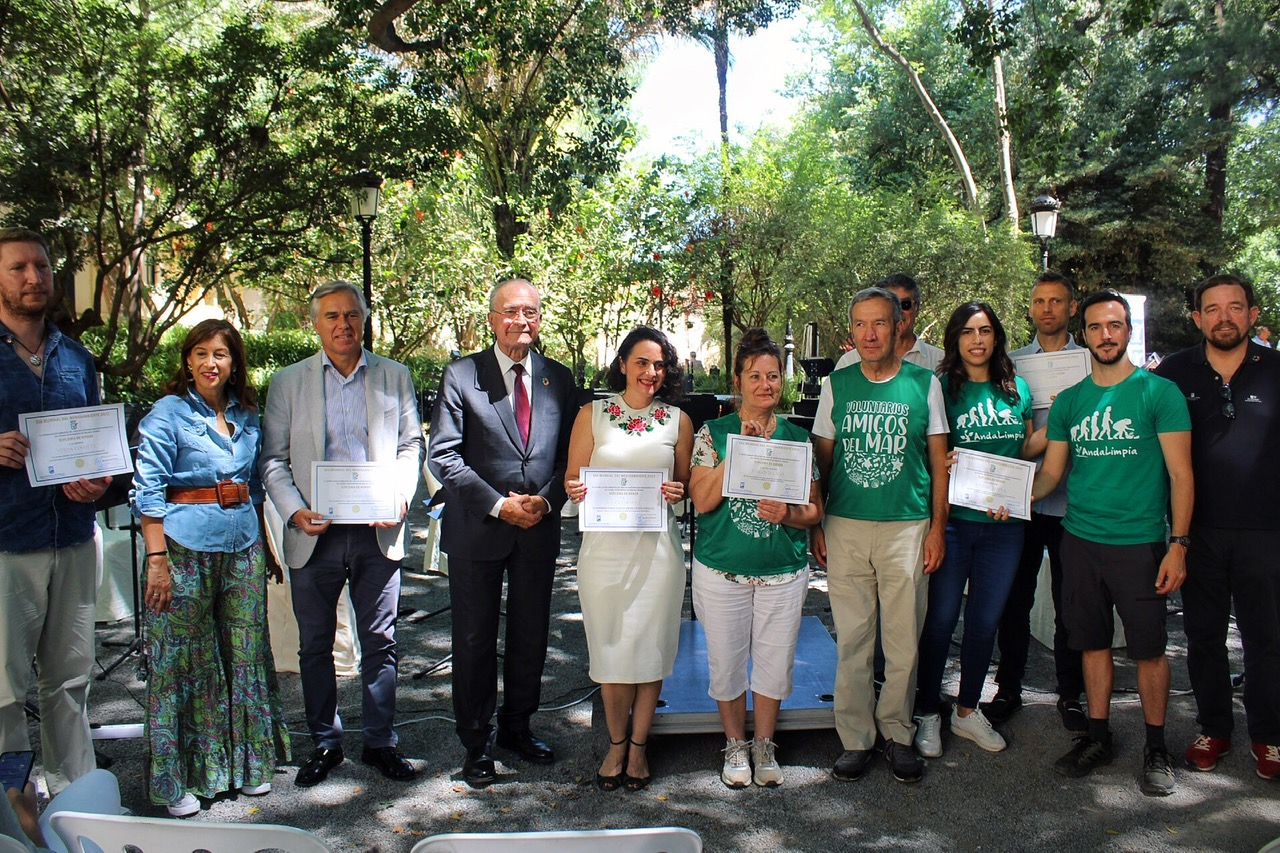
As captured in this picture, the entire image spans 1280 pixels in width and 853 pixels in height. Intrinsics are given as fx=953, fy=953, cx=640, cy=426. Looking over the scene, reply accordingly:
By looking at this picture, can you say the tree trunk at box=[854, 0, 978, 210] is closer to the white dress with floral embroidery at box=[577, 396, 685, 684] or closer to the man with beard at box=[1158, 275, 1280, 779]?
the man with beard at box=[1158, 275, 1280, 779]

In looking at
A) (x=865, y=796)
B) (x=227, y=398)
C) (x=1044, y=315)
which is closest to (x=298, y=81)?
(x=227, y=398)

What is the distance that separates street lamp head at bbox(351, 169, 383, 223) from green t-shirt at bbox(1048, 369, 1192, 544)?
9949 millimetres

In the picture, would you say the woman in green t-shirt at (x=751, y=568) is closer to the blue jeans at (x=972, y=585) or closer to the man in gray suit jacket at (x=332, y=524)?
the blue jeans at (x=972, y=585)

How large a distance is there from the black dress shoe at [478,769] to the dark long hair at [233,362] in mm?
1737

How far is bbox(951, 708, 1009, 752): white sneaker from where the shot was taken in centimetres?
427

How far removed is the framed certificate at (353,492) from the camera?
3820 millimetres

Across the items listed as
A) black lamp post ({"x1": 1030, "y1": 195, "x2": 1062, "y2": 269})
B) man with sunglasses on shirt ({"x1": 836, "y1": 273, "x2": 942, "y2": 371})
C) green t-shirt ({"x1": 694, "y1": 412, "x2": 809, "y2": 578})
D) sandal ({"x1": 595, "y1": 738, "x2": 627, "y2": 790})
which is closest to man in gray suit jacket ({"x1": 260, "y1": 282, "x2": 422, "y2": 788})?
sandal ({"x1": 595, "y1": 738, "x2": 627, "y2": 790})

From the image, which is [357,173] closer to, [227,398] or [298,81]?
[298,81]

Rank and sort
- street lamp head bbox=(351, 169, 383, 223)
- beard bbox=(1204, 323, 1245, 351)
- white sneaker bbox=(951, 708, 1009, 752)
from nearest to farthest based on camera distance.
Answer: beard bbox=(1204, 323, 1245, 351) → white sneaker bbox=(951, 708, 1009, 752) → street lamp head bbox=(351, 169, 383, 223)

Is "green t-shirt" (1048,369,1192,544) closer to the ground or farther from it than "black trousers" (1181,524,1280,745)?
farther from it

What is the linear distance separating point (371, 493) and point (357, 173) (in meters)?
9.05

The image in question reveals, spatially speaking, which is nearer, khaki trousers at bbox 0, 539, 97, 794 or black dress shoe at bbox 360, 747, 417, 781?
khaki trousers at bbox 0, 539, 97, 794

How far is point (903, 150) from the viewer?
27.2m

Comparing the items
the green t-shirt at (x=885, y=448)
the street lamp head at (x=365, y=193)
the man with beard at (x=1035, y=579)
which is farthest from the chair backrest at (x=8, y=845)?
the street lamp head at (x=365, y=193)
